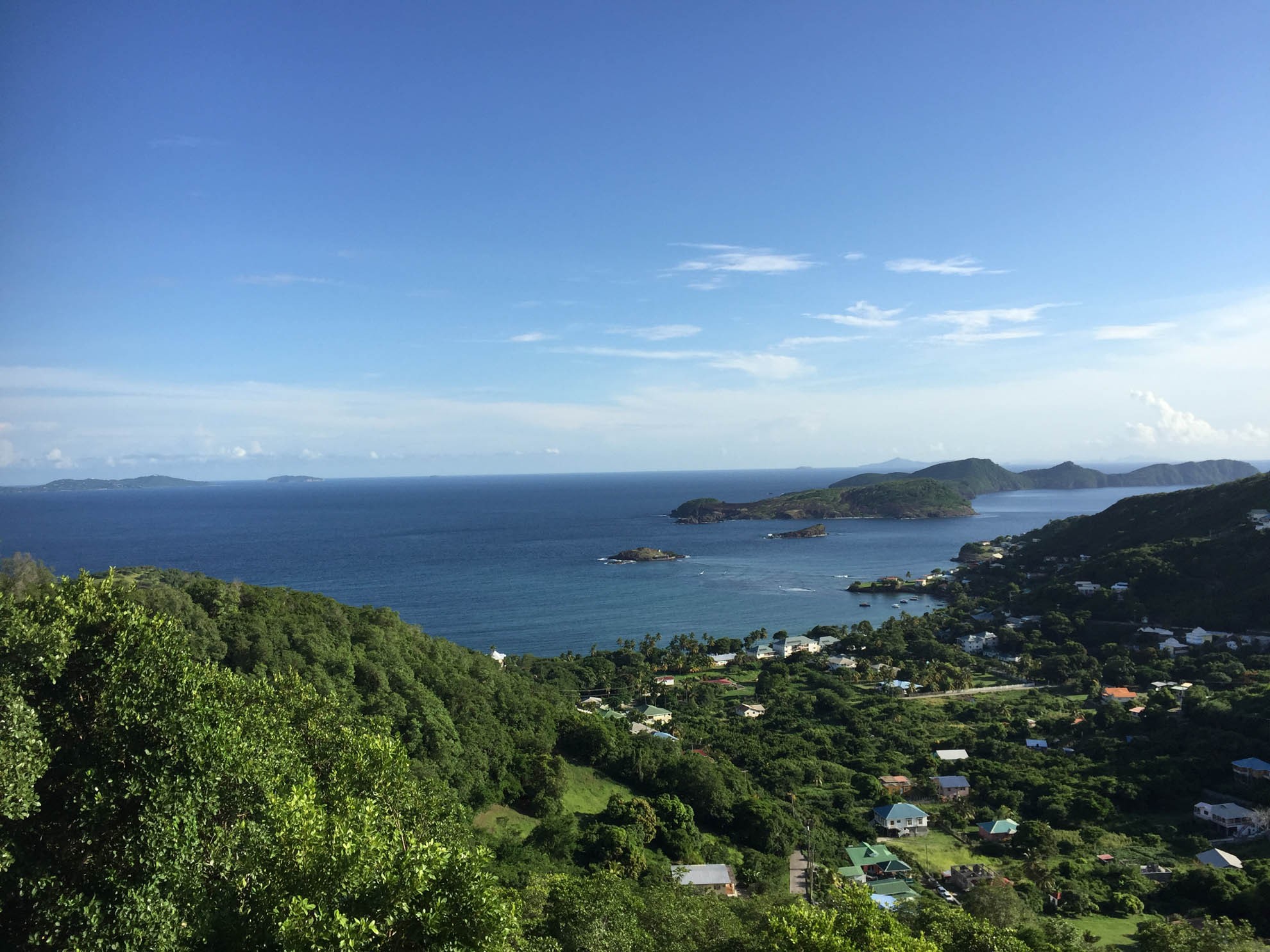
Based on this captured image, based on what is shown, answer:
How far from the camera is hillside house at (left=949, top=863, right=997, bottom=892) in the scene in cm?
1778

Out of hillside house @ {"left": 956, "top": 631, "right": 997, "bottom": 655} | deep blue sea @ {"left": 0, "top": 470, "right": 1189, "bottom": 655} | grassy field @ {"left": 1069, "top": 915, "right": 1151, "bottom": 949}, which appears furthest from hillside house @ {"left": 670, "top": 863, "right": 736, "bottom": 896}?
hillside house @ {"left": 956, "top": 631, "right": 997, "bottom": 655}

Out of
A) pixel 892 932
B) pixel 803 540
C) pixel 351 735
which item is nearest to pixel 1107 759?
pixel 892 932

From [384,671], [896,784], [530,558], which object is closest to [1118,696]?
[896,784]

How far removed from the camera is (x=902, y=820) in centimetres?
2167

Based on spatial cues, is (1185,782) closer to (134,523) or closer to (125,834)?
(125,834)

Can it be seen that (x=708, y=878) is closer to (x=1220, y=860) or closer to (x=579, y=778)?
(x=579, y=778)

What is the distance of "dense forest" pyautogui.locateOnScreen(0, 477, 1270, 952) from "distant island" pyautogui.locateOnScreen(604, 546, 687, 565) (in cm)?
3195

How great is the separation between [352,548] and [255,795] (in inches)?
3170

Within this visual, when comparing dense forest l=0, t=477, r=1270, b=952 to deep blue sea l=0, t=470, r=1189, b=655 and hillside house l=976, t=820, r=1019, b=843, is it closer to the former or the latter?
hillside house l=976, t=820, r=1019, b=843

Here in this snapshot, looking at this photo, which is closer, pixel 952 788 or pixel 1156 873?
pixel 1156 873

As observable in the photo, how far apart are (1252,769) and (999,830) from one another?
9908 millimetres

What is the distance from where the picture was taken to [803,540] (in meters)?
95.4

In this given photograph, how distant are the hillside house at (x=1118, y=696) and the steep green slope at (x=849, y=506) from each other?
84582 millimetres

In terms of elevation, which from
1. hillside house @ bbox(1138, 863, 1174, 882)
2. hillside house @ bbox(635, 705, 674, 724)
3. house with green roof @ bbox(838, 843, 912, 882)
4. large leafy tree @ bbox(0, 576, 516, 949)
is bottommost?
hillside house @ bbox(635, 705, 674, 724)
